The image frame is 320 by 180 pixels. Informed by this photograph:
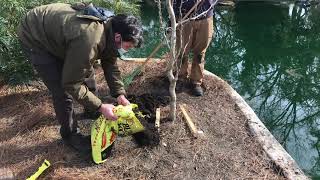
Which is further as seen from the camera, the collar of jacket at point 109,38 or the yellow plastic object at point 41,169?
the yellow plastic object at point 41,169

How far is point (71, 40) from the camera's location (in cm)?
284

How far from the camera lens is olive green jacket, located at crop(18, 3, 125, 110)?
9.24 feet

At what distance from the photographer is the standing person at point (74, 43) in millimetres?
2836

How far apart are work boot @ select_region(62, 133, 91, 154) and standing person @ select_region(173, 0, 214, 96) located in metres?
1.39

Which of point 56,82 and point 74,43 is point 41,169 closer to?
point 56,82

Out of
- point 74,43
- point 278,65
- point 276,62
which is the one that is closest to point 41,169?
point 74,43

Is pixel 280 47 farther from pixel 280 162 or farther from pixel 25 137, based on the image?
pixel 25 137

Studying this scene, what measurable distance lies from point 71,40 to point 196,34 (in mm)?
2016

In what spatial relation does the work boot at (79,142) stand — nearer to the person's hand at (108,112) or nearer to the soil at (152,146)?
the soil at (152,146)

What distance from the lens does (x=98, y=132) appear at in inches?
132

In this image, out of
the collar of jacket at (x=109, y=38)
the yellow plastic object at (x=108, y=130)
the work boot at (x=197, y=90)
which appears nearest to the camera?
the collar of jacket at (x=109, y=38)

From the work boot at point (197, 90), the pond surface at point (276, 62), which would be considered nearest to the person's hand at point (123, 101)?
the work boot at point (197, 90)

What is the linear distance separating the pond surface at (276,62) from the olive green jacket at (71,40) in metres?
3.07

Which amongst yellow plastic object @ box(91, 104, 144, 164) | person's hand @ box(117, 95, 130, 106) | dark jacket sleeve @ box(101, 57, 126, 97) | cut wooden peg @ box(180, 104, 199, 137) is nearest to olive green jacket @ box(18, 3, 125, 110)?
dark jacket sleeve @ box(101, 57, 126, 97)
